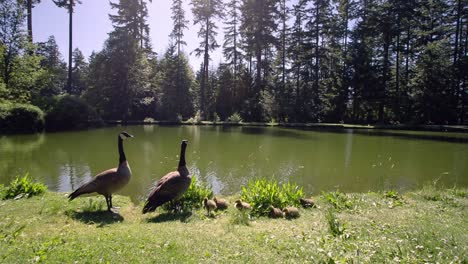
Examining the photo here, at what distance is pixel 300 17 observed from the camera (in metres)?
37.8

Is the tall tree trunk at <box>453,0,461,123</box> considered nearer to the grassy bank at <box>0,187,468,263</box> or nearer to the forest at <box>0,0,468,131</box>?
the forest at <box>0,0,468,131</box>

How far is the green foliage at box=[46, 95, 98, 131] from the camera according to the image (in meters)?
27.4

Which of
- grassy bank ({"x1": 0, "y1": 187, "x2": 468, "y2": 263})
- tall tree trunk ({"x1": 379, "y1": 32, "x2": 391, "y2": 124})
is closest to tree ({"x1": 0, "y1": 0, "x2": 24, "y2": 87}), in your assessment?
grassy bank ({"x1": 0, "y1": 187, "x2": 468, "y2": 263})

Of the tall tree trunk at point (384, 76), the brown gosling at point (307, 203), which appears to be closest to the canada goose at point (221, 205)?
the brown gosling at point (307, 203)

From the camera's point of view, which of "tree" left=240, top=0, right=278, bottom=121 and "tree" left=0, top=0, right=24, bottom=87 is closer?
"tree" left=0, top=0, right=24, bottom=87

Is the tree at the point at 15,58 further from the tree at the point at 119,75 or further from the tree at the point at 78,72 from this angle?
the tree at the point at 78,72

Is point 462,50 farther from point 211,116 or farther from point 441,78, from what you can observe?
point 211,116

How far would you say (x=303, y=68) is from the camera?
38.7 metres

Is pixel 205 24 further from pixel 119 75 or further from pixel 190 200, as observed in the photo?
pixel 190 200

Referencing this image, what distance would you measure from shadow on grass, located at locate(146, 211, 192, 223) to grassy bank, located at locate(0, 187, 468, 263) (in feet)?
0.07

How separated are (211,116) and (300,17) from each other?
59.2 ft

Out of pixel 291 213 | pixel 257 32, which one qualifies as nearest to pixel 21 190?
pixel 291 213

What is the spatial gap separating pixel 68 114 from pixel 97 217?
26.2 m

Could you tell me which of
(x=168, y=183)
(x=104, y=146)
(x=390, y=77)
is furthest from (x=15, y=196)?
(x=390, y=77)
